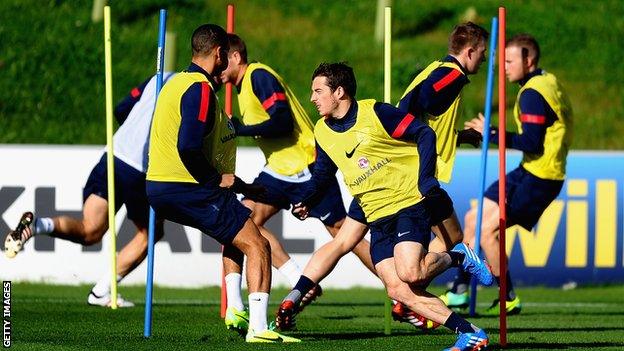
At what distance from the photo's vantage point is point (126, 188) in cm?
1210

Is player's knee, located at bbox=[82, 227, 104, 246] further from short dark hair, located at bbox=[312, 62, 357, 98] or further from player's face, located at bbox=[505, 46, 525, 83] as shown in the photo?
player's face, located at bbox=[505, 46, 525, 83]

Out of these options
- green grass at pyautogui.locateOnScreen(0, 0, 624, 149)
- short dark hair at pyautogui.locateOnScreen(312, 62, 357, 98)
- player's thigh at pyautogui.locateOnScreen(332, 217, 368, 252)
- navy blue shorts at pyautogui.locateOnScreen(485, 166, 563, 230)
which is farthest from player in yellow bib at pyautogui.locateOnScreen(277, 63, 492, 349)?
green grass at pyautogui.locateOnScreen(0, 0, 624, 149)

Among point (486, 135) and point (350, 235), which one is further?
point (486, 135)

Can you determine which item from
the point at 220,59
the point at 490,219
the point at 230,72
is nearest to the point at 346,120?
the point at 220,59

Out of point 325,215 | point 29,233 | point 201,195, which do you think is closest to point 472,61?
point 325,215

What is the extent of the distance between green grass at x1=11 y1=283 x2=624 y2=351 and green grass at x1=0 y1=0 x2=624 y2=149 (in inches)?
234

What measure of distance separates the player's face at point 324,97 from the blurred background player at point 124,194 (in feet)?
8.77

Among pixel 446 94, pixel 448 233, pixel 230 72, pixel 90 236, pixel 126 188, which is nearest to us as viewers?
pixel 446 94

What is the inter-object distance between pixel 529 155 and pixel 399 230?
383cm

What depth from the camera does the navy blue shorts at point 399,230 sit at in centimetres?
Answer: 936

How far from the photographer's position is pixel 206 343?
9.61 meters

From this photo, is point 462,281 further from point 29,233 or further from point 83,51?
point 83,51

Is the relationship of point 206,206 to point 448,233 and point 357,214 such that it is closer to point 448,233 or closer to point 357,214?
point 357,214

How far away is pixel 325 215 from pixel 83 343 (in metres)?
3.09
